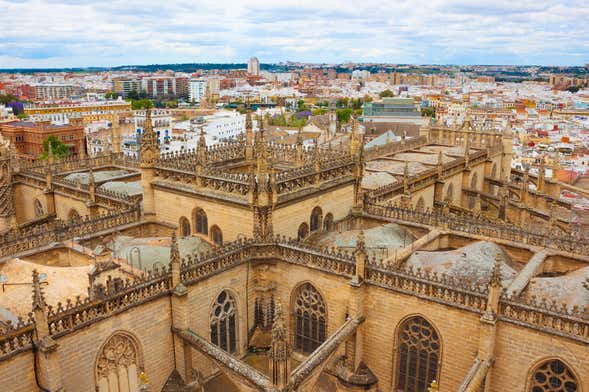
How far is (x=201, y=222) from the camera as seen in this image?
27609mm

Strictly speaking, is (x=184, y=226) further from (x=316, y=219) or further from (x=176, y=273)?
(x=176, y=273)

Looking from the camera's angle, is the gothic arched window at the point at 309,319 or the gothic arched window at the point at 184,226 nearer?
the gothic arched window at the point at 309,319

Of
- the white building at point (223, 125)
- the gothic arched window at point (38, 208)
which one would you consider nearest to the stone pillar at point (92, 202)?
the gothic arched window at point (38, 208)

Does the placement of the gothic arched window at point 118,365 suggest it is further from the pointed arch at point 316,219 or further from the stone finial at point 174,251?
the pointed arch at point 316,219

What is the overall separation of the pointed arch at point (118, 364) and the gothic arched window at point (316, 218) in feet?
37.5

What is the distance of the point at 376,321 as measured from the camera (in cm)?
2216

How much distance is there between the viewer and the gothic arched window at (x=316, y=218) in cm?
2777

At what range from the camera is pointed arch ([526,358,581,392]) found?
1791cm

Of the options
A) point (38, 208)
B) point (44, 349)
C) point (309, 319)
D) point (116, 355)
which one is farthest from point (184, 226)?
point (38, 208)

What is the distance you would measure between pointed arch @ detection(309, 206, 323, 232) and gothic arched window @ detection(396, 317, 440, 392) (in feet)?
27.3

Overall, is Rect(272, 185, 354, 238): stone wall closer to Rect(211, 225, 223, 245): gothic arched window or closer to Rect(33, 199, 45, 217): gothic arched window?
Rect(211, 225, 223, 245): gothic arched window

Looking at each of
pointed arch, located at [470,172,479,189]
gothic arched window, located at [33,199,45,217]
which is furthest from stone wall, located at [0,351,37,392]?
pointed arch, located at [470,172,479,189]

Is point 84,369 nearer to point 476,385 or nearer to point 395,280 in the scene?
point 395,280

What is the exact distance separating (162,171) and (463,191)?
1249 inches
